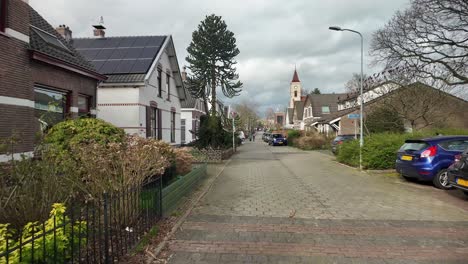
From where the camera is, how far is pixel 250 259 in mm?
4422

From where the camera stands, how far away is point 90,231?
165 inches

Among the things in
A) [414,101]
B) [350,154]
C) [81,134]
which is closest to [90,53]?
[81,134]

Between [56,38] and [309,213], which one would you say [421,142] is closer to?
[309,213]

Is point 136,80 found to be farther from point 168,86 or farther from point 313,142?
point 313,142

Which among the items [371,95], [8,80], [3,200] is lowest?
[3,200]

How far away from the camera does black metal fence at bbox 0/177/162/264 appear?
3.07 metres

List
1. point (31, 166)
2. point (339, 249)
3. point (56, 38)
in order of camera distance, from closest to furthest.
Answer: point (339, 249) < point (31, 166) < point (56, 38)

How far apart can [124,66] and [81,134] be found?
10.4 metres

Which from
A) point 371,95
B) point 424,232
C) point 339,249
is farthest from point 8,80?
point 371,95

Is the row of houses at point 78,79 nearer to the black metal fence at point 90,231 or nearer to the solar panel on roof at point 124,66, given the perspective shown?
the solar panel on roof at point 124,66

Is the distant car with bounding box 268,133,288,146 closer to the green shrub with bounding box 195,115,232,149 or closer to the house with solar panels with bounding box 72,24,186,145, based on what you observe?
the house with solar panels with bounding box 72,24,186,145

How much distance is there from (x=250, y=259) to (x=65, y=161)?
354 centimetres

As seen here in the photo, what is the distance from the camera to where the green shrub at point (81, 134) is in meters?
7.24

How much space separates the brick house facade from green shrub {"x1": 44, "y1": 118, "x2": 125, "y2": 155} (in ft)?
1.92
